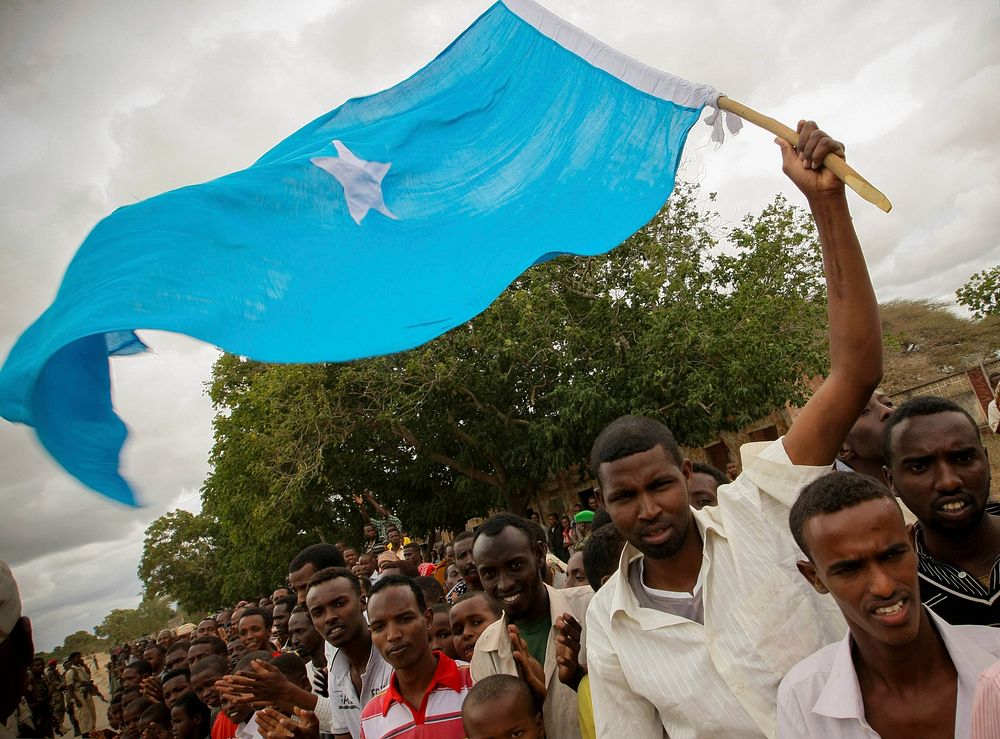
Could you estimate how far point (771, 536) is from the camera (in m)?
2.04

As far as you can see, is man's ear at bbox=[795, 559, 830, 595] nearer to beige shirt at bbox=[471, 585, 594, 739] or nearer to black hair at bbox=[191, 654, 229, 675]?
beige shirt at bbox=[471, 585, 594, 739]

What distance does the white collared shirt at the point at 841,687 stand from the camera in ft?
5.49

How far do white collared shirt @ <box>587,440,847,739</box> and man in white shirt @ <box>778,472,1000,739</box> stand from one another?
10 cm

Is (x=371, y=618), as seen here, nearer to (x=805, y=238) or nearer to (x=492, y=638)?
(x=492, y=638)

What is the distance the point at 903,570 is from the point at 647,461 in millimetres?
749

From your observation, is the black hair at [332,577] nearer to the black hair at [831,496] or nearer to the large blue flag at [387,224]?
the large blue flag at [387,224]

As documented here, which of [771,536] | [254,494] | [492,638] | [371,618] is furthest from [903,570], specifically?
[254,494]

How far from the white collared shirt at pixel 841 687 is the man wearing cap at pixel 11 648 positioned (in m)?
2.22

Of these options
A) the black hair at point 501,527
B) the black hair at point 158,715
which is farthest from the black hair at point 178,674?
the black hair at point 501,527

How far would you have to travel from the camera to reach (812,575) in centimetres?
190

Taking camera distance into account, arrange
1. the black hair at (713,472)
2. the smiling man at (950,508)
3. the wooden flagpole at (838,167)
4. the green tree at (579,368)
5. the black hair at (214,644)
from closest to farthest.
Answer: the wooden flagpole at (838,167)
the smiling man at (950,508)
the black hair at (713,472)
the black hair at (214,644)
the green tree at (579,368)

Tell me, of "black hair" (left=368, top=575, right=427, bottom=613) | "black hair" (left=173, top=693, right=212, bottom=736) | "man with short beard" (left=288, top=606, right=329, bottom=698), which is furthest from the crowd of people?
"black hair" (left=173, top=693, right=212, bottom=736)

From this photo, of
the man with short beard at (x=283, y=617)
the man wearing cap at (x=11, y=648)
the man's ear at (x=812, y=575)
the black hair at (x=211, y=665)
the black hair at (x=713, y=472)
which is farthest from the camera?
the man with short beard at (x=283, y=617)

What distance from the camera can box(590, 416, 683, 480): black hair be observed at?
2244 mm
